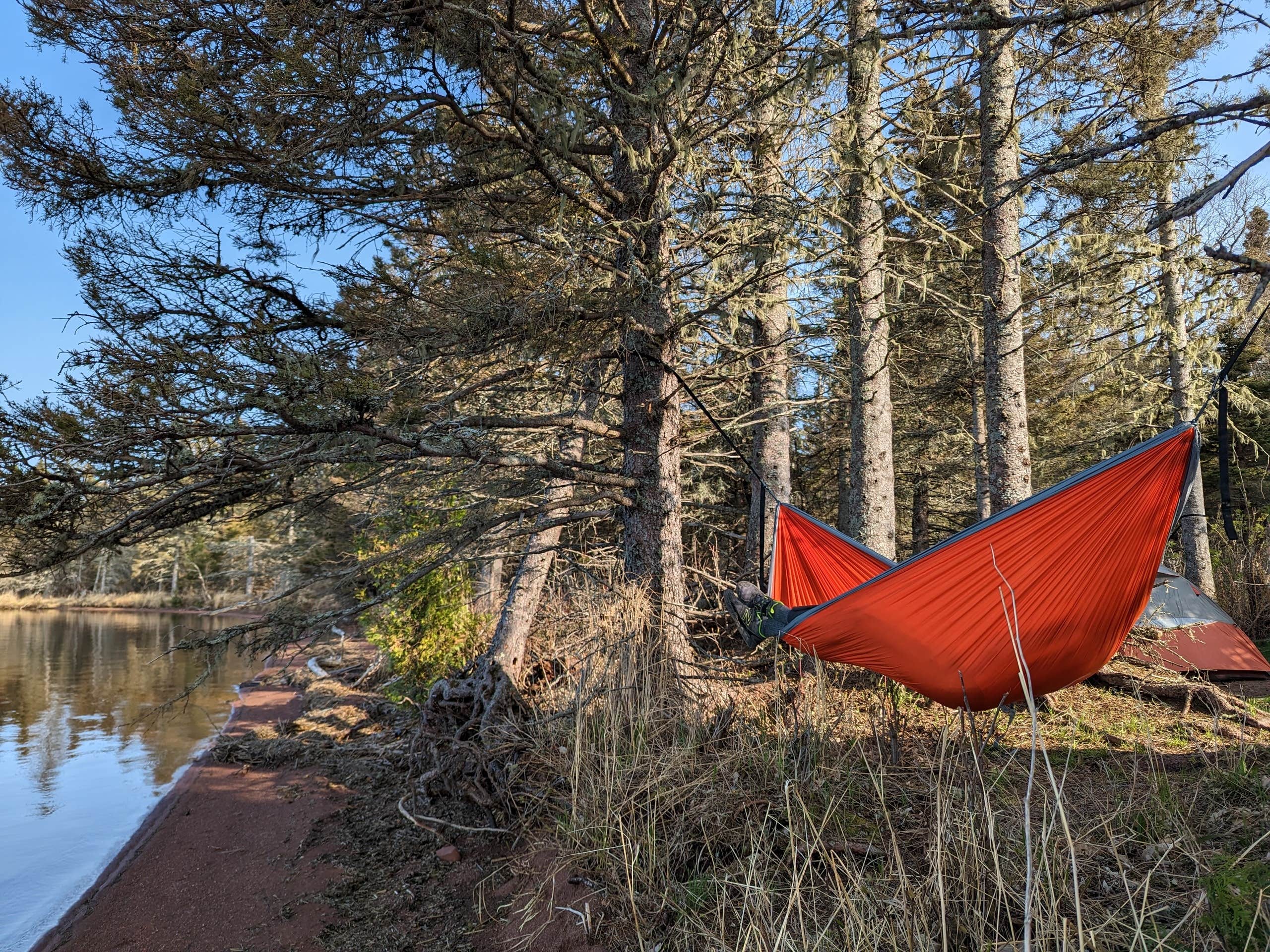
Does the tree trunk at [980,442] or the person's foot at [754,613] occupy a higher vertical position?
the tree trunk at [980,442]

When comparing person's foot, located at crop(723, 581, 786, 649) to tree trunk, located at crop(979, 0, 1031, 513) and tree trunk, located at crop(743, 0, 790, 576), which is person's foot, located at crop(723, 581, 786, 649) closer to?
tree trunk, located at crop(743, 0, 790, 576)

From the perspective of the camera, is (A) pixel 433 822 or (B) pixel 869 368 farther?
(B) pixel 869 368

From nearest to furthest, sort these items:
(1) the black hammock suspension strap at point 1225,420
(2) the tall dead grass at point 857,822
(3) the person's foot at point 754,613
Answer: (2) the tall dead grass at point 857,822, (1) the black hammock suspension strap at point 1225,420, (3) the person's foot at point 754,613

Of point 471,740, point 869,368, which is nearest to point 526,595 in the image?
point 471,740

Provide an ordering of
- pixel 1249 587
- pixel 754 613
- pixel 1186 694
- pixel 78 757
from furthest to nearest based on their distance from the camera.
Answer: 1. pixel 78 757
2. pixel 1249 587
3. pixel 1186 694
4. pixel 754 613

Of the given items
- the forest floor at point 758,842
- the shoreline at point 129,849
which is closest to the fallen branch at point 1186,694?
the forest floor at point 758,842

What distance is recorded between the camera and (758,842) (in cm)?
213

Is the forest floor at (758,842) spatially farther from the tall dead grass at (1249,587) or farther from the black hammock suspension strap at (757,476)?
the tall dead grass at (1249,587)

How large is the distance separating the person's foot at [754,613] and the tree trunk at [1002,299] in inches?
96.3

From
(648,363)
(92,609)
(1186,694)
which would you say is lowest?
(92,609)

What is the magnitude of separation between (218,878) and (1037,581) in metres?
4.33

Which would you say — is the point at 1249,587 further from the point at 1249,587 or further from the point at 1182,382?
the point at 1182,382

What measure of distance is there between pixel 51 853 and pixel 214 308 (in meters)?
4.43

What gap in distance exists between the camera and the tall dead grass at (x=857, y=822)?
5.37 ft
